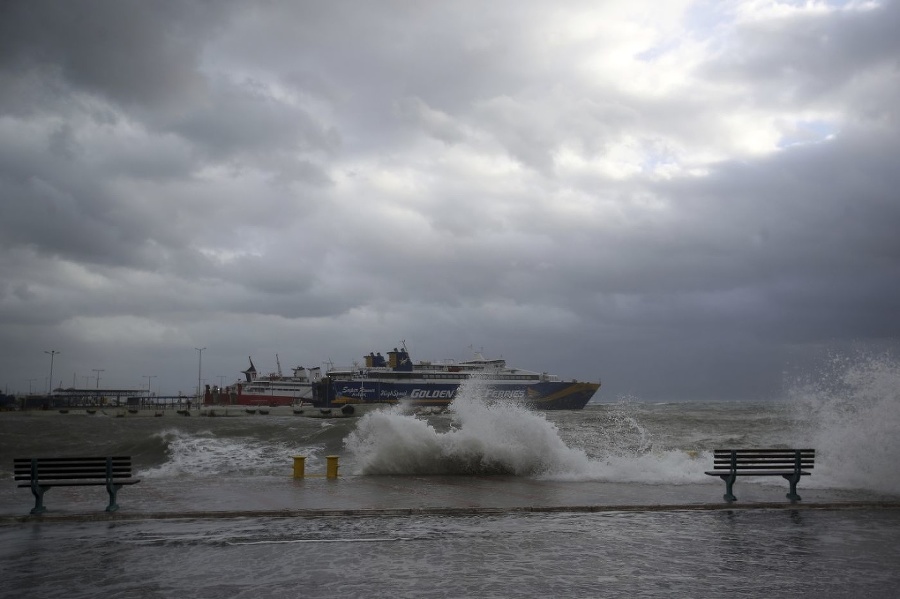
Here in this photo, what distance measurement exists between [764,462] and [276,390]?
349 feet

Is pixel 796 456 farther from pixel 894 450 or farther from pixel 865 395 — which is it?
pixel 865 395

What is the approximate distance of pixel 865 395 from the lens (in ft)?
46.4

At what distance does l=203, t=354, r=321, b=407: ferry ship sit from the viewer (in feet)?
359

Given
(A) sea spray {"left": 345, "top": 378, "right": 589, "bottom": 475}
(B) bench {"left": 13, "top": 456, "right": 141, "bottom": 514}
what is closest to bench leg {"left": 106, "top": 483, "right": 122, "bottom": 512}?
(B) bench {"left": 13, "top": 456, "right": 141, "bottom": 514}

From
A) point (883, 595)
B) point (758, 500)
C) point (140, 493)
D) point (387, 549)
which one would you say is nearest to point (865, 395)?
point (758, 500)

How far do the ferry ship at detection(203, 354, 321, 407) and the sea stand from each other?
94887 mm

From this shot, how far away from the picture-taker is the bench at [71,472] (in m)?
9.92

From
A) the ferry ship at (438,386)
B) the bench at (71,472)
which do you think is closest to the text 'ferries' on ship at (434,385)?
the ferry ship at (438,386)

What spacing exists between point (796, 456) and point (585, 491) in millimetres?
3707

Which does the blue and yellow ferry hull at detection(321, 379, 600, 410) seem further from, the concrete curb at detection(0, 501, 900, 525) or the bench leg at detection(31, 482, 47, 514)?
the bench leg at detection(31, 482, 47, 514)

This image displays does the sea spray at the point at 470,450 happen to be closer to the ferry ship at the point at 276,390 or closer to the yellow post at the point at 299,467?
the yellow post at the point at 299,467

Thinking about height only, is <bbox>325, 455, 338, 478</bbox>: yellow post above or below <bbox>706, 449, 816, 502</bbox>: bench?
below

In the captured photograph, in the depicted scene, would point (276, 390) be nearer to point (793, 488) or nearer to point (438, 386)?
point (438, 386)

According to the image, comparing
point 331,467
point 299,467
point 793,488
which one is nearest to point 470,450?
point 331,467
